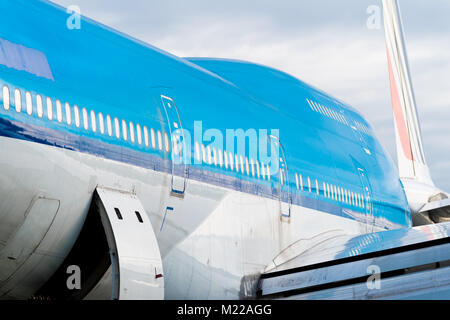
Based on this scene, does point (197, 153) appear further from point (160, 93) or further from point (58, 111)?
point (58, 111)

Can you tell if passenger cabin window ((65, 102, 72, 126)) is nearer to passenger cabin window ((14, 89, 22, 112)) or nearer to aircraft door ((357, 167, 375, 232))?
passenger cabin window ((14, 89, 22, 112))

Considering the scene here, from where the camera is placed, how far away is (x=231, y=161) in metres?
10.3

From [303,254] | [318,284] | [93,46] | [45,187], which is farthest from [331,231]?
[45,187]

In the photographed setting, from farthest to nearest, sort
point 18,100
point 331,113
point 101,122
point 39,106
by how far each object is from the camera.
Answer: point 331,113 → point 101,122 → point 39,106 → point 18,100

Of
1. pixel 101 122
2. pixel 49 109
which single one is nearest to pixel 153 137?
pixel 101 122

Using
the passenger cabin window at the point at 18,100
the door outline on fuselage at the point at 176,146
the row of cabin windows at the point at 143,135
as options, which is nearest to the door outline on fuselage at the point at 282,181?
the row of cabin windows at the point at 143,135

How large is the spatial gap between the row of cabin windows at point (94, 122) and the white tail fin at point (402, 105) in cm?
1495

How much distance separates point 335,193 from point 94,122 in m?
7.66

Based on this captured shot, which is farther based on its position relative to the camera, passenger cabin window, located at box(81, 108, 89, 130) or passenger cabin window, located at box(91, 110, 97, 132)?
passenger cabin window, located at box(91, 110, 97, 132)

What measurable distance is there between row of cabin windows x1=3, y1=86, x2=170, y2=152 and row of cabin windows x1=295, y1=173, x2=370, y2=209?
4.46 meters

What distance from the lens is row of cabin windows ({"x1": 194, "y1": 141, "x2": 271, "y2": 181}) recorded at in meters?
9.49

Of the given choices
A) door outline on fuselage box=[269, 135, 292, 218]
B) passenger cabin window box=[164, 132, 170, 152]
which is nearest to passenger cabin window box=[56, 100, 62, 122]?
passenger cabin window box=[164, 132, 170, 152]
